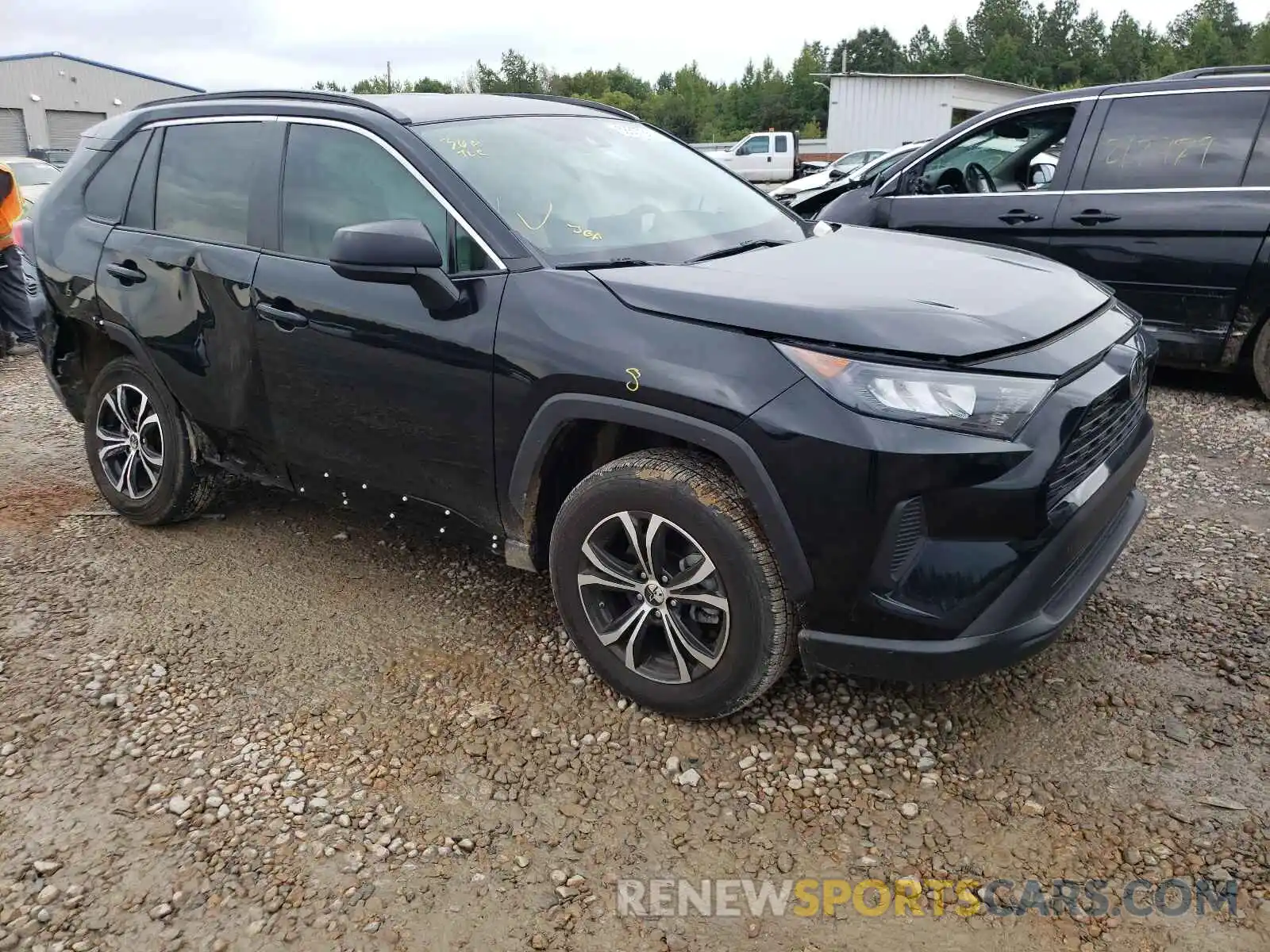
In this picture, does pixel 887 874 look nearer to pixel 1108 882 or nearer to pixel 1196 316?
pixel 1108 882

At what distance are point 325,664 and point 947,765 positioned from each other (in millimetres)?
2012

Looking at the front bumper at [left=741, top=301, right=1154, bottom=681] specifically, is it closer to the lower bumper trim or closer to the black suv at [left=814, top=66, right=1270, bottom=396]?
the lower bumper trim

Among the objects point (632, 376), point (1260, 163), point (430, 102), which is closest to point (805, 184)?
point (1260, 163)

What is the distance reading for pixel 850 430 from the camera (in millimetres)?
2281

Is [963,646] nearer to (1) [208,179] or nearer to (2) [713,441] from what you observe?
(2) [713,441]

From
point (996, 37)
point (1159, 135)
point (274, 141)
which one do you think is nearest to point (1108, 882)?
point (274, 141)

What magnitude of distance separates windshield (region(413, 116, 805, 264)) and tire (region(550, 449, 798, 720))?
76cm

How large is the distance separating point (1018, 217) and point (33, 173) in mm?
13662

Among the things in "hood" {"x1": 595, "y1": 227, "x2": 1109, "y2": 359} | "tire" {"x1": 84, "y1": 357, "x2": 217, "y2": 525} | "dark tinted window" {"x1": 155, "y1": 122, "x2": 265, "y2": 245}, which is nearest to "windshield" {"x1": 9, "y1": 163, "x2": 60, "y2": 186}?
"tire" {"x1": 84, "y1": 357, "x2": 217, "y2": 525}

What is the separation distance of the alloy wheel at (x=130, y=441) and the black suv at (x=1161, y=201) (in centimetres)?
492

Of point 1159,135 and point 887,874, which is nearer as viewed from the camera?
point 887,874

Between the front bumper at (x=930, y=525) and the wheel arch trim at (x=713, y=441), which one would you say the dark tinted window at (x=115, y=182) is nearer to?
the wheel arch trim at (x=713, y=441)

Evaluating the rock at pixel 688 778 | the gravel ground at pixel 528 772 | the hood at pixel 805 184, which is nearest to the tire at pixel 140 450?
the gravel ground at pixel 528 772

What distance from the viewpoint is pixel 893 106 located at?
3547 centimetres
